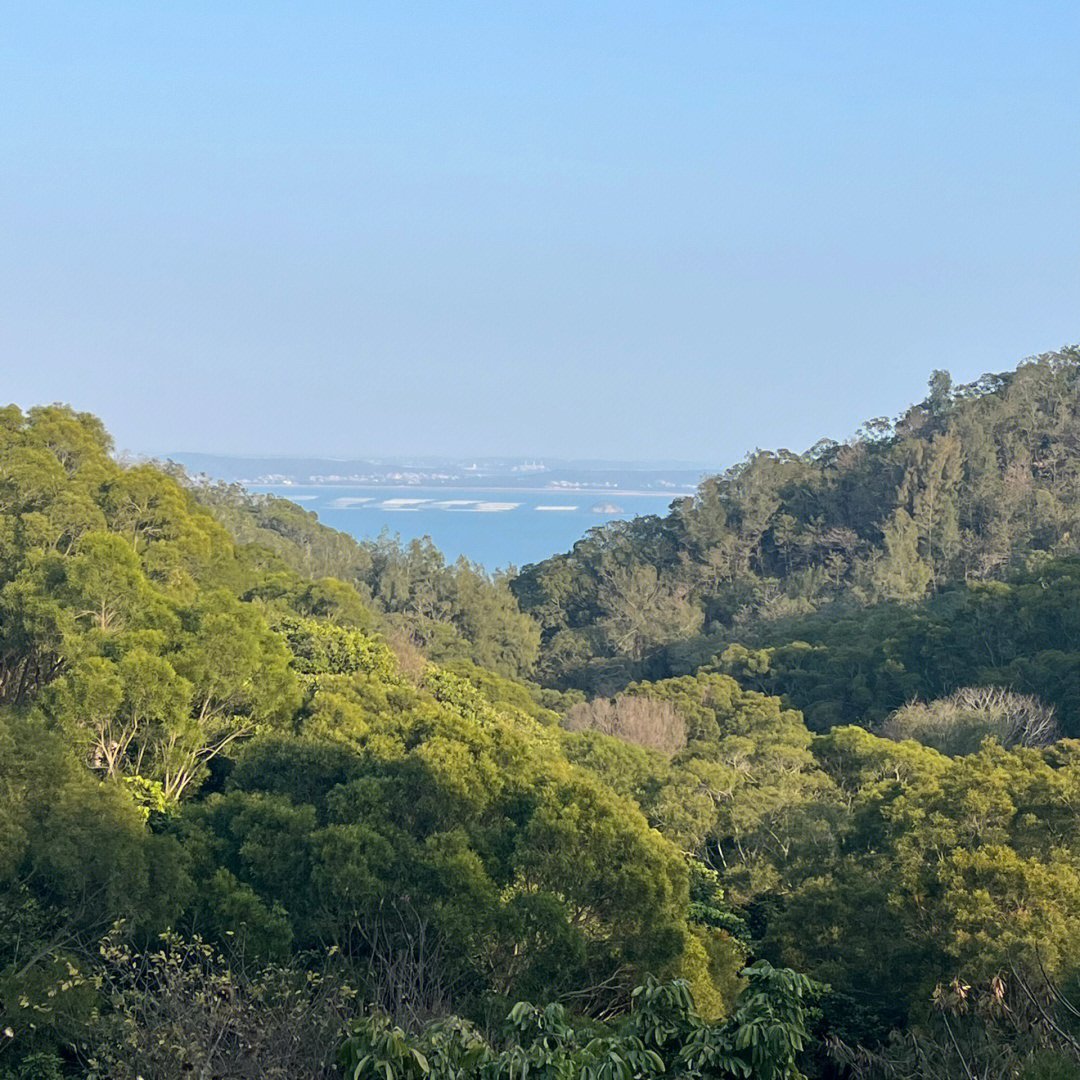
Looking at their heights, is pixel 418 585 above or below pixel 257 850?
below

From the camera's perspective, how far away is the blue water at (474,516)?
144 metres

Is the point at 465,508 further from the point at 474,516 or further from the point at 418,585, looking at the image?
the point at 418,585

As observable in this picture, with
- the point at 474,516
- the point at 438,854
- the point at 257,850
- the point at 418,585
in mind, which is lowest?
the point at 474,516

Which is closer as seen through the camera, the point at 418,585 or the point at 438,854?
the point at 438,854

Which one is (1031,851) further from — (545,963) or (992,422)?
(992,422)

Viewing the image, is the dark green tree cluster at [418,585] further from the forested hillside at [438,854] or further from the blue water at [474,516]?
the blue water at [474,516]

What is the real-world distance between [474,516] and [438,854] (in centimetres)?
16661

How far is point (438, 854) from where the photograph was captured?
11430 millimetres

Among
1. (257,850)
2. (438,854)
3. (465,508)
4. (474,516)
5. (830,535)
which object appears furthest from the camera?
(465,508)

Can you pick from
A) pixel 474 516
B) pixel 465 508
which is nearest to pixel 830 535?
pixel 474 516

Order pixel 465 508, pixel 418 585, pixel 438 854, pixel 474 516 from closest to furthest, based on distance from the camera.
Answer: pixel 438 854, pixel 418 585, pixel 474 516, pixel 465 508

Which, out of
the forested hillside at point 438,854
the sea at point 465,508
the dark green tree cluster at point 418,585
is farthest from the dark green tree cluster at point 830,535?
the sea at point 465,508

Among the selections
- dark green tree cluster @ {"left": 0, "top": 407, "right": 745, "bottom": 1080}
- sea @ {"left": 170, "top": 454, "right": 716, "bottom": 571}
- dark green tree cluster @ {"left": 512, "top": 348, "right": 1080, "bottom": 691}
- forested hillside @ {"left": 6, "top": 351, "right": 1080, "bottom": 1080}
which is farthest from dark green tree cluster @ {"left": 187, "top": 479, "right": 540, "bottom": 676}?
sea @ {"left": 170, "top": 454, "right": 716, "bottom": 571}

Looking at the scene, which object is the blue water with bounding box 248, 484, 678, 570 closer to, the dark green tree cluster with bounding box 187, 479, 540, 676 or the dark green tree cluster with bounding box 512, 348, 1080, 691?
the dark green tree cluster with bounding box 187, 479, 540, 676
